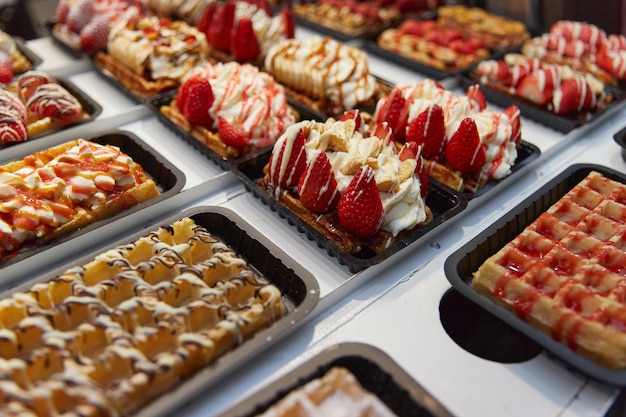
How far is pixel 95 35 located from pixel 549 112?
2.60 metres

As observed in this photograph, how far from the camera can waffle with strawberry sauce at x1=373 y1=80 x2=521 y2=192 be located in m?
2.22

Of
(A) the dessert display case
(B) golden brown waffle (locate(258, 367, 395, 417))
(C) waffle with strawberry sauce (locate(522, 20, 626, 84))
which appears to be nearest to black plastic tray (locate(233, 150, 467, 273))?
(A) the dessert display case

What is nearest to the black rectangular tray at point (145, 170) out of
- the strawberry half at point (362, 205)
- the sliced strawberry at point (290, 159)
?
the sliced strawberry at point (290, 159)

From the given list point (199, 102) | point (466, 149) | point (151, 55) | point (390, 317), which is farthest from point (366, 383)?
point (151, 55)

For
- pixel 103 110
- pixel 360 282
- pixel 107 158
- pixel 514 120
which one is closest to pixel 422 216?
pixel 360 282

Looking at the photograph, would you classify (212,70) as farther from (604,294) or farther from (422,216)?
(604,294)

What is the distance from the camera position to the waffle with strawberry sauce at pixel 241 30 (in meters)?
3.22

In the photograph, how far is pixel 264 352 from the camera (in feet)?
5.34

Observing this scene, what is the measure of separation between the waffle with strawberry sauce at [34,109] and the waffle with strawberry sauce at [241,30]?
97 centimetres

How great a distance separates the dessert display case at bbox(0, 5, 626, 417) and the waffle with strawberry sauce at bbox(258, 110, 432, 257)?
0.28 feet

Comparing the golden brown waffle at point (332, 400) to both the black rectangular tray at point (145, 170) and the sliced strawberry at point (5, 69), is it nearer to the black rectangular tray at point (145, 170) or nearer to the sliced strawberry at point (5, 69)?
the black rectangular tray at point (145, 170)

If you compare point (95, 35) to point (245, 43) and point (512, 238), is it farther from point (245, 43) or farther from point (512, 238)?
point (512, 238)

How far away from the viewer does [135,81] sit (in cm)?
300

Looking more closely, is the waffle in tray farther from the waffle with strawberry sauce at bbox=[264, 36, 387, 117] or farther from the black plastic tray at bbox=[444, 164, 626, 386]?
the black plastic tray at bbox=[444, 164, 626, 386]
